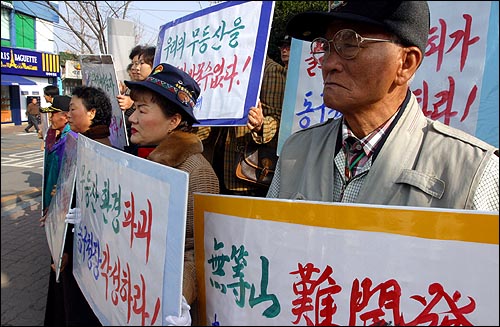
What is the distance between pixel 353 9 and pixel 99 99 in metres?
2.03

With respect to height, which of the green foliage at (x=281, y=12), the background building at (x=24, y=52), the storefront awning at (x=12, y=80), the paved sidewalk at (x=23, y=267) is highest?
the green foliage at (x=281, y=12)

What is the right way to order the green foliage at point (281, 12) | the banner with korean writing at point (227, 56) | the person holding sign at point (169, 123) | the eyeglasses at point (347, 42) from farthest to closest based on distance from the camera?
the green foliage at point (281, 12) < the banner with korean writing at point (227, 56) < the person holding sign at point (169, 123) < the eyeglasses at point (347, 42)

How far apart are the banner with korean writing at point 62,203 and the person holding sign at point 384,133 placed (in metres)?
1.09

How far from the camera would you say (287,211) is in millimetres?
945

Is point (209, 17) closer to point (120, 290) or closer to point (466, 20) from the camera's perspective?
point (466, 20)

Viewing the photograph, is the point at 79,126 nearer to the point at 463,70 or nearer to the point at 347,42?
the point at 347,42

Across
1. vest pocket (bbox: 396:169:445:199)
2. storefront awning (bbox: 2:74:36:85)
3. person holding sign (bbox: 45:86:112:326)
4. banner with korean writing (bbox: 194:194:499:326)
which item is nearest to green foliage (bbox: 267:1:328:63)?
person holding sign (bbox: 45:86:112:326)

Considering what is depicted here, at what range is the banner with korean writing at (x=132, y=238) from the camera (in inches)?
37.3

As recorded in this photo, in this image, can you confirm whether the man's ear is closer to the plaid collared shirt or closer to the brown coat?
the plaid collared shirt

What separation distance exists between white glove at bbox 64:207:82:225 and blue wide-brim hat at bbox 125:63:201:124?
59 centimetres

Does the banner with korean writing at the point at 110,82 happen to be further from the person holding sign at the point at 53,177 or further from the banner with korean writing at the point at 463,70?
the banner with korean writing at the point at 463,70

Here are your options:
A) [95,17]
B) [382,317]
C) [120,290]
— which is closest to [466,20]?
[382,317]

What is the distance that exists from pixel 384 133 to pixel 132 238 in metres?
0.80

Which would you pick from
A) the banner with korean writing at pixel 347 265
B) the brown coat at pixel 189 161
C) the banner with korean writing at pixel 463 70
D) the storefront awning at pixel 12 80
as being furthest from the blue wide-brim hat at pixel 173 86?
the banner with korean writing at pixel 463 70
